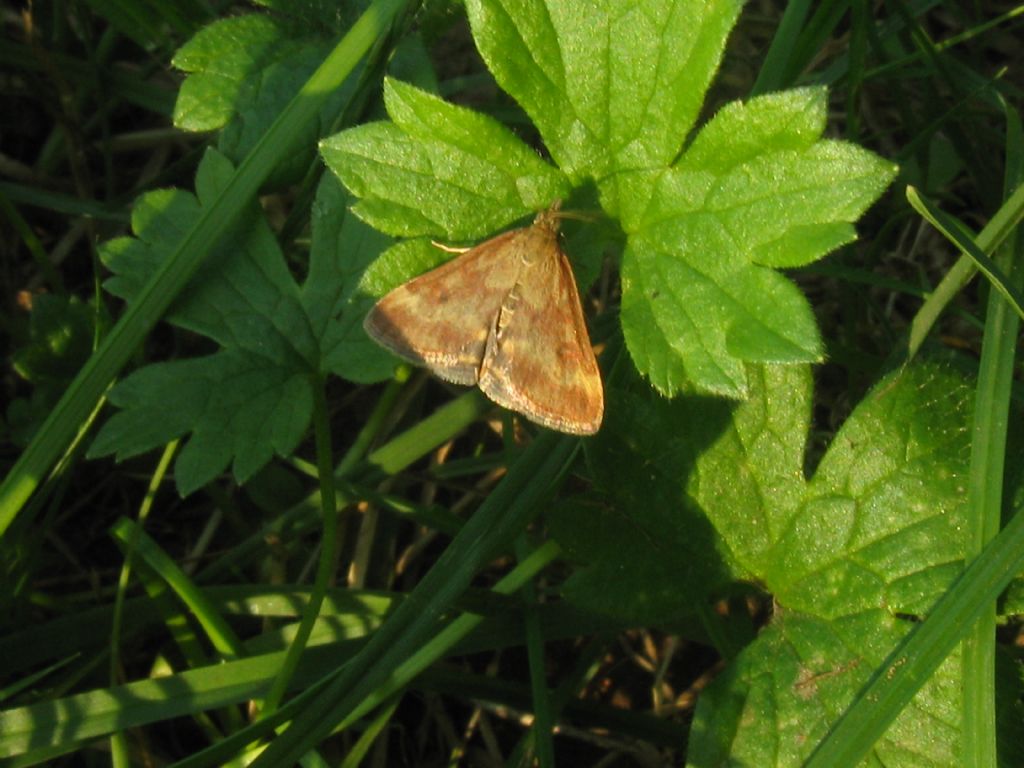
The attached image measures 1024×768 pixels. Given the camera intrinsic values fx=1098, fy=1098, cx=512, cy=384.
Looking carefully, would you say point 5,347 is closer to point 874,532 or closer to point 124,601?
point 124,601

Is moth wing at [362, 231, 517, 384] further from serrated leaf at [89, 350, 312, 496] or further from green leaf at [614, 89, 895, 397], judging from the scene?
serrated leaf at [89, 350, 312, 496]

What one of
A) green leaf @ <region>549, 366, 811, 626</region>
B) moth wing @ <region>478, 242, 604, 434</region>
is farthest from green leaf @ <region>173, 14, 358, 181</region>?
green leaf @ <region>549, 366, 811, 626</region>

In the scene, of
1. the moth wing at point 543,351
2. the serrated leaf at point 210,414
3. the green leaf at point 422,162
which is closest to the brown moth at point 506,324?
the moth wing at point 543,351

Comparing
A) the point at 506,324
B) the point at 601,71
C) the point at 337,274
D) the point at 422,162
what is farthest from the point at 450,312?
the point at 601,71

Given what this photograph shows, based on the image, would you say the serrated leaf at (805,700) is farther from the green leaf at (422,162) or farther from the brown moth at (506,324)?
the green leaf at (422,162)

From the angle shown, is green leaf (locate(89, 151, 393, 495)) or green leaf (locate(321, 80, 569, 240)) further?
green leaf (locate(89, 151, 393, 495))

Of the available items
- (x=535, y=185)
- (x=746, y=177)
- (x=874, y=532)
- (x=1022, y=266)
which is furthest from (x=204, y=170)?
(x=1022, y=266)
